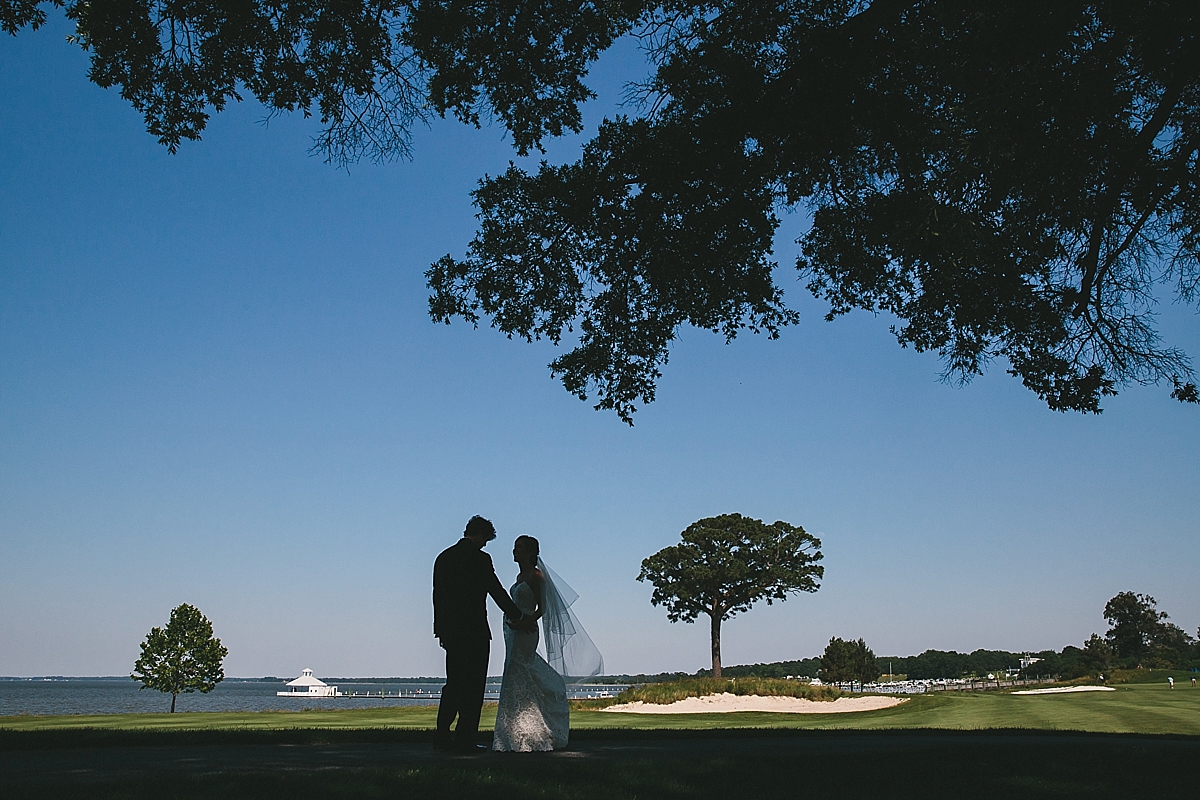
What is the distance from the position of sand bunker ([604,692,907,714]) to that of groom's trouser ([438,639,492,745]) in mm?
22563

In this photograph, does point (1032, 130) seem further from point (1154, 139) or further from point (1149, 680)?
point (1149, 680)

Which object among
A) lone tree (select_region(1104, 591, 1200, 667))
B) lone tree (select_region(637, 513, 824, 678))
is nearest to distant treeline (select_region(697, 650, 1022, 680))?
lone tree (select_region(1104, 591, 1200, 667))

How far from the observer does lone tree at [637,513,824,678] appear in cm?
4431

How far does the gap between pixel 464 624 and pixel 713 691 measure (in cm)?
2738

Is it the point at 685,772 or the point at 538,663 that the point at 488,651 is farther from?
the point at 685,772

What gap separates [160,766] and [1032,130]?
964 centimetres

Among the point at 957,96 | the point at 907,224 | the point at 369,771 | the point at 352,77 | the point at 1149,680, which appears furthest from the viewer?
the point at 1149,680

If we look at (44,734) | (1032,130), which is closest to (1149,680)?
(1032,130)

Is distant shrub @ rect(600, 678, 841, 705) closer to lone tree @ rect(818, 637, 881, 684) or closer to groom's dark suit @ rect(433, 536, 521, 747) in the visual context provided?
groom's dark suit @ rect(433, 536, 521, 747)

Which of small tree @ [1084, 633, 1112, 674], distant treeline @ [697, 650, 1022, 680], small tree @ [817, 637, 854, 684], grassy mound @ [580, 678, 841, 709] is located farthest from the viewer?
distant treeline @ [697, 650, 1022, 680]

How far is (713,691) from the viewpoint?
1303 inches

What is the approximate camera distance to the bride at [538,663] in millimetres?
8273

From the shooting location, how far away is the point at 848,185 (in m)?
11.4

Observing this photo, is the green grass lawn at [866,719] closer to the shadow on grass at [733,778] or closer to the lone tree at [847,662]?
the shadow on grass at [733,778]
